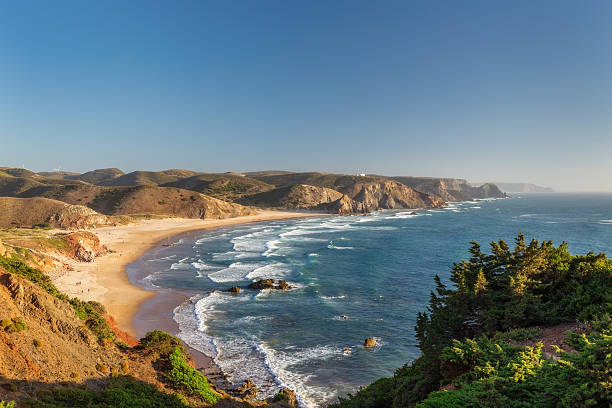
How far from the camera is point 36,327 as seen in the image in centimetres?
1579

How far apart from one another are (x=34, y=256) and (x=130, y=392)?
4117cm

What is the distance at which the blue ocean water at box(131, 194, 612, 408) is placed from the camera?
25.9 meters

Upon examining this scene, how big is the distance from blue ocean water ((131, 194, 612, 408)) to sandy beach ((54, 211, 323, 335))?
13.4 feet

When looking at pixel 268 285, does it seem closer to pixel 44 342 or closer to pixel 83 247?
pixel 44 342

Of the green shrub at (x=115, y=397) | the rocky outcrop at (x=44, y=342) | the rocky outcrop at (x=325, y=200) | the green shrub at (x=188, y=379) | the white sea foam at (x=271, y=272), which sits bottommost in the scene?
the white sea foam at (x=271, y=272)

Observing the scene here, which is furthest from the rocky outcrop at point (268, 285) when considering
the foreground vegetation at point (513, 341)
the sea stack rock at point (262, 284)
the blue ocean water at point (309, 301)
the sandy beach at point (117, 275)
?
the foreground vegetation at point (513, 341)

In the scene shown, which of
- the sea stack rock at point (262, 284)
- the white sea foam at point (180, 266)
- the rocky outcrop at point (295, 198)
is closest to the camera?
the sea stack rock at point (262, 284)

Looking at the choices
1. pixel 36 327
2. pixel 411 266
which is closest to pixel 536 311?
pixel 36 327

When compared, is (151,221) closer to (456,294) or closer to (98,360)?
(98,360)

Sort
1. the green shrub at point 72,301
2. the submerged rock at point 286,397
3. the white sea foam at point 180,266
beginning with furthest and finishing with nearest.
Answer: the white sea foam at point 180,266
the submerged rock at point 286,397
the green shrub at point 72,301

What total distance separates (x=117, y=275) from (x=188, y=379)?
1442 inches

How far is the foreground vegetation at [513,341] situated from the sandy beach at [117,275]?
25.8m

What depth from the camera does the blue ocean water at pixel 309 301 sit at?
2589 centimetres

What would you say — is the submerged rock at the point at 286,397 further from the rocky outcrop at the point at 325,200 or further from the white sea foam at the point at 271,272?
the rocky outcrop at the point at 325,200
